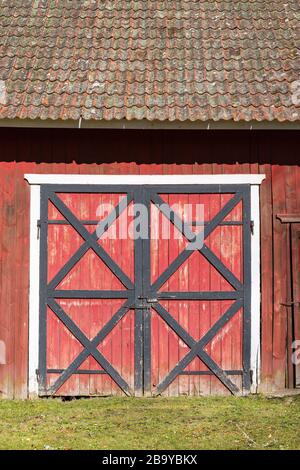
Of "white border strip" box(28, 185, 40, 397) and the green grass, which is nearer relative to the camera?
the green grass

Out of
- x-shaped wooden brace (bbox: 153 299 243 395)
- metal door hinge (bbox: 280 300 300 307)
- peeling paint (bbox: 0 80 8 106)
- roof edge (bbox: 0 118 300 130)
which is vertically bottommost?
x-shaped wooden brace (bbox: 153 299 243 395)

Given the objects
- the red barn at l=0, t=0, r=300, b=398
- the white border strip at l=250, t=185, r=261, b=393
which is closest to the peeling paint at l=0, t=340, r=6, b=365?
the red barn at l=0, t=0, r=300, b=398

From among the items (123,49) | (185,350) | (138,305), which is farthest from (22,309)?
(123,49)

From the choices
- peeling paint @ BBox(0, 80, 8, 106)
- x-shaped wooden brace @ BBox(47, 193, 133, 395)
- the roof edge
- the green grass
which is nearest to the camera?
the green grass

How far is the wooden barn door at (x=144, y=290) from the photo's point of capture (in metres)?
8.89

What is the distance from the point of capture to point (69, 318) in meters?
8.91

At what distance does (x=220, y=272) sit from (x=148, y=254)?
87 cm

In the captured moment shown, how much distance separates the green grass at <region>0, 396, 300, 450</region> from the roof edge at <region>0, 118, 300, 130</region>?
10.2 ft

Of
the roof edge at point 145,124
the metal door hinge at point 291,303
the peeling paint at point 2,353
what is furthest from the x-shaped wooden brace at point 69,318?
the metal door hinge at point 291,303

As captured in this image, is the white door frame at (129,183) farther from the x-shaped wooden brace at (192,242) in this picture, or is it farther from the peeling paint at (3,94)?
the peeling paint at (3,94)

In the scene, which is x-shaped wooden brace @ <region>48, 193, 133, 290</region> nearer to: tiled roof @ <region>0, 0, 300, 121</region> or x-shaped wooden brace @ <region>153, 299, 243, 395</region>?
x-shaped wooden brace @ <region>153, 299, 243, 395</region>

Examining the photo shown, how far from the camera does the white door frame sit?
889 centimetres

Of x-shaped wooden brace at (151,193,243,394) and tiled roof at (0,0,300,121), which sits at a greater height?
tiled roof at (0,0,300,121)

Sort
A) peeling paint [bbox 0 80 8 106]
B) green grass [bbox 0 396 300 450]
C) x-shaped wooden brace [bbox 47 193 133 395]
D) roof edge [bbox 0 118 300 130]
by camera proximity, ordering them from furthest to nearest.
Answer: x-shaped wooden brace [bbox 47 193 133 395]
peeling paint [bbox 0 80 8 106]
roof edge [bbox 0 118 300 130]
green grass [bbox 0 396 300 450]
